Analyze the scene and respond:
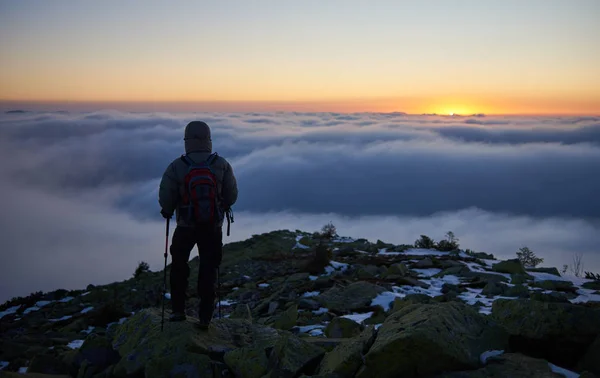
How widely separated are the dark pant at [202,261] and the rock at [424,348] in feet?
8.92

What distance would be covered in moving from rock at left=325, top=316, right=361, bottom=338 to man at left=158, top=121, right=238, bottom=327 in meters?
2.07

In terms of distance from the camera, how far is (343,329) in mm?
7484

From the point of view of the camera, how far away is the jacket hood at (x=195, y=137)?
6695 mm

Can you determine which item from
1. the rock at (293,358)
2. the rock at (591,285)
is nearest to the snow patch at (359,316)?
the rock at (293,358)

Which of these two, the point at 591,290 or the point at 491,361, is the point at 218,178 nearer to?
the point at 491,361

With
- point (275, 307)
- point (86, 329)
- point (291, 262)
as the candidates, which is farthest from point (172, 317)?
point (291, 262)

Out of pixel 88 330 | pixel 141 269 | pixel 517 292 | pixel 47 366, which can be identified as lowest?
pixel 141 269

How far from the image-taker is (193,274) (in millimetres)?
20812

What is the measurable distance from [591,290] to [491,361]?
30.3 feet

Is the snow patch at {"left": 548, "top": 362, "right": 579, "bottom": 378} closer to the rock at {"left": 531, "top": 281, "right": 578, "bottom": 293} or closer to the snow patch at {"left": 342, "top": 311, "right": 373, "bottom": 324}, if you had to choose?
the snow patch at {"left": 342, "top": 311, "right": 373, "bottom": 324}

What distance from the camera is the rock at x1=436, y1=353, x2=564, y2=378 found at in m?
4.49

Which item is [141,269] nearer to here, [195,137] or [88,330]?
[88,330]

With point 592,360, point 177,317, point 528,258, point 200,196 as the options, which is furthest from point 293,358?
point 528,258

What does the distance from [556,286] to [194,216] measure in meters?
10.5
